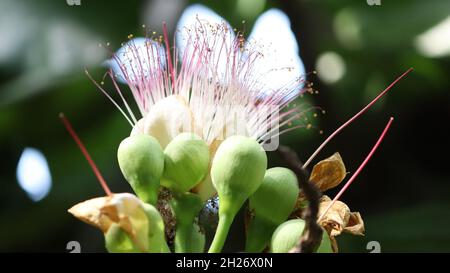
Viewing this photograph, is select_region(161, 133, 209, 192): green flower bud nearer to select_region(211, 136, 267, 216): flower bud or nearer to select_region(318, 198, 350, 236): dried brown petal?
select_region(211, 136, 267, 216): flower bud

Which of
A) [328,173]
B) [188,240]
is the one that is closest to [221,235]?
[188,240]

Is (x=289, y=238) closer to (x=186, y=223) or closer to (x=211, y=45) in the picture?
(x=186, y=223)

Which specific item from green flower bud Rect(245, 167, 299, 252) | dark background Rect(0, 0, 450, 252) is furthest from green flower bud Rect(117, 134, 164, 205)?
dark background Rect(0, 0, 450, 252)

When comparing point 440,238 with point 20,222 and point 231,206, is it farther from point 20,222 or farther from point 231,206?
point 231,206

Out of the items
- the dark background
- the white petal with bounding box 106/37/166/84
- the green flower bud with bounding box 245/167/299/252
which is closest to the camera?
the green flower bud with bounding box 245/167/299/252

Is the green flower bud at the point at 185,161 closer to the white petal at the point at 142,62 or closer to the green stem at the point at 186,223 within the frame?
the green stem at the point at 186,223
